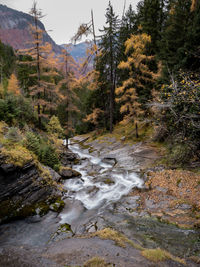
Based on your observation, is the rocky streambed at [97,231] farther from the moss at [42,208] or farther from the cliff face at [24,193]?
the cliff face at [24,193]

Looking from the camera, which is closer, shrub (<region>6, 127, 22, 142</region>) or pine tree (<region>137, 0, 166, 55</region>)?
shrub (<region>6, 127, 22, 142</region>)

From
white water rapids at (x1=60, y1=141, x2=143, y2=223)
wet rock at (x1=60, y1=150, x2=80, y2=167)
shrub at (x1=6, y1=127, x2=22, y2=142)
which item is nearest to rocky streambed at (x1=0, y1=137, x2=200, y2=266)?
white water rapids at (x1=60, y1=141, x2=143, y2=223)

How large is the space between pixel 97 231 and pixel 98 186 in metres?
5.26

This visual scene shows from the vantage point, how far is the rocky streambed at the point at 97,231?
438 cm

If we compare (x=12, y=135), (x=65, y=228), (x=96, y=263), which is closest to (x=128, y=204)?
(x=65, y=228)

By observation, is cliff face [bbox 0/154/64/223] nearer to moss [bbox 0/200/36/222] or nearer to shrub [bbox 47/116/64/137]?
moss [bbox 0/200/36/222]

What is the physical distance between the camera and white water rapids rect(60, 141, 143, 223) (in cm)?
909

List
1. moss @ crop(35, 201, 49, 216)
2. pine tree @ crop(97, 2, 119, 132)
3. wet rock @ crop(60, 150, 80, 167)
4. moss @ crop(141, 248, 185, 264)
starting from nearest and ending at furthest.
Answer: moss @ crop(141, 248, 185, 264) < moss @ crop(35, 201, 49, 216) < wet rock @ crop(60, 150, 80, 167) < pine tree @ crop(97, 2, 119, 132)

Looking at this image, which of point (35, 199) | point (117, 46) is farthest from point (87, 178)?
point (117, 46)

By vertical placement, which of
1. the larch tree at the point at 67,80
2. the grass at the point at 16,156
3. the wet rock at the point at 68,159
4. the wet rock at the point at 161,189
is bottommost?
the wet rock at the point at 68,159

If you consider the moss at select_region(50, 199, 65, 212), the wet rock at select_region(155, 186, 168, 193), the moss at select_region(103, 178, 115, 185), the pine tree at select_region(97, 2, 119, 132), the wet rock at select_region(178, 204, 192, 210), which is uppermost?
the pine tree at select_region(97, 2, 119, 132)

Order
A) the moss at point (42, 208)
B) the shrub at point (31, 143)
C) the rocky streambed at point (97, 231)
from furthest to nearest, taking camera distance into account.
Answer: the shrub at point (31, 143) < the moss at point (42, 208) < the rocky streambed at point (97, 231)

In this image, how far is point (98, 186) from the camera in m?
11.1

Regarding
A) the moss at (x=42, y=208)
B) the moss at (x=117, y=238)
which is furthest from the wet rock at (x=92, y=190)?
the moss at (x=117, y=238)
